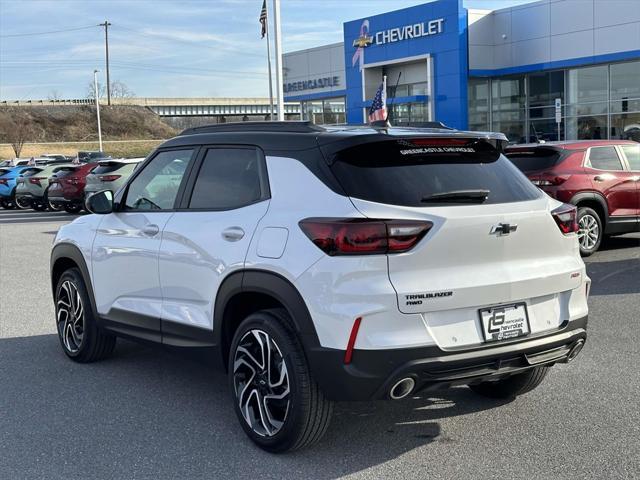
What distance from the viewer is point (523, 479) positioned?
3824 millimetres

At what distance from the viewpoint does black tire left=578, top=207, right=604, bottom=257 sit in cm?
1127

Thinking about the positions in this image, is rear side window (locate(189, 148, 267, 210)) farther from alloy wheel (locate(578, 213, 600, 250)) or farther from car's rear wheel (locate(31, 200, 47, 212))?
car's rear wheel (locate(31, 200, 47, 212))

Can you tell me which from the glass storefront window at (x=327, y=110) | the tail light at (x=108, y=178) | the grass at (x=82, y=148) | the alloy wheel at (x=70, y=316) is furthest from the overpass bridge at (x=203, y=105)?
the alloy wheel at (x=70, y=316)

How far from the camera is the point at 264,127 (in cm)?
465

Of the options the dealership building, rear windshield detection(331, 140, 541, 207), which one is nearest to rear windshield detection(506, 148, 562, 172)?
rear windshield detection(331, 140, 541, 207)

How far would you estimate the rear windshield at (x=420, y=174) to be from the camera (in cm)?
395

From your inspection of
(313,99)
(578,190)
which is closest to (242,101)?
(313,99)

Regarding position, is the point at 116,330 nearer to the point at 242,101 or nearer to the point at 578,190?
the point at 578,190

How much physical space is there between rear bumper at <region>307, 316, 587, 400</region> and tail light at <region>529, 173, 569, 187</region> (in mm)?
7596

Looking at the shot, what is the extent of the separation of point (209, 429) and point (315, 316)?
1.28 metres

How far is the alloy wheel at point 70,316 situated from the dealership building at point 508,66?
25.5 metres

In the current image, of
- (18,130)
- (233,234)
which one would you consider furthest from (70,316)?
(18,130)

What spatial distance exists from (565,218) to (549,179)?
708 centimetres

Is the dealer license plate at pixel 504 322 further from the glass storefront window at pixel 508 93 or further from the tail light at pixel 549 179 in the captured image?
the glass storefront window at pixel 508 93
